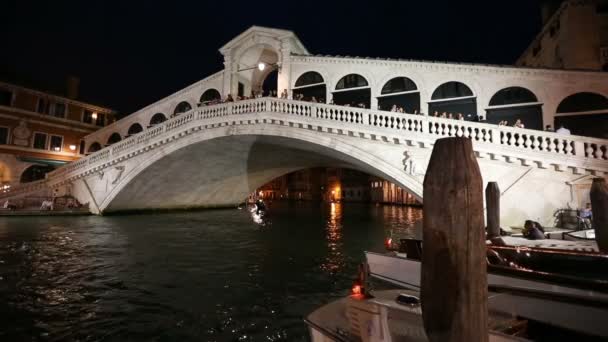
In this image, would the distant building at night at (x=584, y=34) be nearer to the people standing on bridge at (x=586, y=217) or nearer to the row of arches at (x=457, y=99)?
the row of arches at (x=457, y=99)

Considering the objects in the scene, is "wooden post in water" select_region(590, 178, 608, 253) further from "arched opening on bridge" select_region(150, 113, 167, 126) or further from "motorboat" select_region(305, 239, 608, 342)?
"arched opening on bridge" select_region(150, 113, 167, 126)

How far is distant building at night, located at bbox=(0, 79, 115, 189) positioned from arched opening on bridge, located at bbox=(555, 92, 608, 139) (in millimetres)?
30678

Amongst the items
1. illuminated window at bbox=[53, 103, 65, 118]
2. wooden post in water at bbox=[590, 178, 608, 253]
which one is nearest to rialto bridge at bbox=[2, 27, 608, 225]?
wooden post in water at bbox=[590, 178, 608, 253]

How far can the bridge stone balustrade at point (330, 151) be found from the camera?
29.0 feet

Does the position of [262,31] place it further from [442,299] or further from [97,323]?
[442,299]

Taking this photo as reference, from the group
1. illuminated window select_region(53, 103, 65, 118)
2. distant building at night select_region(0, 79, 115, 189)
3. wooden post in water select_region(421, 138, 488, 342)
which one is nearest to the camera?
wooden post in water select_region(421, 138, 488, 342)

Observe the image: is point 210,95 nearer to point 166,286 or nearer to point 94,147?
point 94,147

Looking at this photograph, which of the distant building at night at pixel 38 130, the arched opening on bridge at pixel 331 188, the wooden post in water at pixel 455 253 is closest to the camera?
the wooden post in water at pixel 455 253

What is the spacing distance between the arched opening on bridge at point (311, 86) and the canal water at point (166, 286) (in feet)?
30.1

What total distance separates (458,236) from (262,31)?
17.4 meters

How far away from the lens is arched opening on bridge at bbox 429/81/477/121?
13.6m

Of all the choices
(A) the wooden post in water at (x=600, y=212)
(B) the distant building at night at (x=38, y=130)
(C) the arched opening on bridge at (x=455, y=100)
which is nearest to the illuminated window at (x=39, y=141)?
(B) the distant building at night at (x=38, y=130)

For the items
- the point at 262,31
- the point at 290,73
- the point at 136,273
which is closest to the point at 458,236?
the point at 136,273

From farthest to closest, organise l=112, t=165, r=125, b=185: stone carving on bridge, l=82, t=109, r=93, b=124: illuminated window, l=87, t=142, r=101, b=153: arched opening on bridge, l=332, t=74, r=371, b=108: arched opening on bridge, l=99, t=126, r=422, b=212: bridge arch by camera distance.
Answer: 1. l=82, t=109, r=93, b=124: illuminated window
2. l=87, t=142, r=101, b=153: arched opening on bridge
3. l=112, t=165, r=125, b=185: stone carving on bridge
4. l=332, t=74, r=371, b=108: arched opening on bridge
5. l=99, t=126, r=422, b=212: bridge arch
